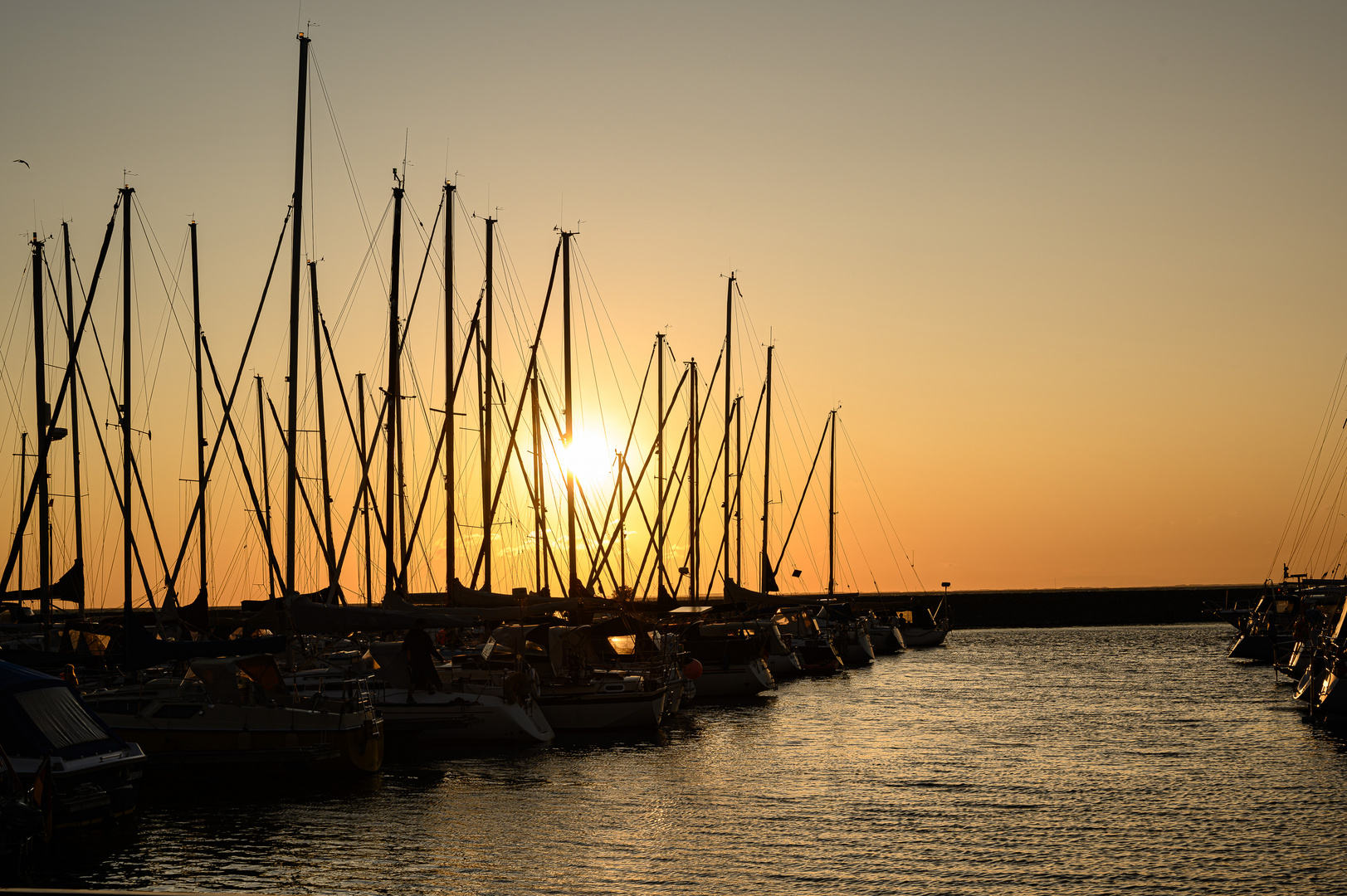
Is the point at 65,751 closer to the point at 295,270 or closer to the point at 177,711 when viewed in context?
the point at 177,711

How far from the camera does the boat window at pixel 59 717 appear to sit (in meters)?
19.3

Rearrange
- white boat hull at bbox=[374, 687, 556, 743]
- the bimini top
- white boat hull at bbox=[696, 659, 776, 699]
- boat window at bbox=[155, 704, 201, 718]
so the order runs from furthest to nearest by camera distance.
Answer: white boat hull at bbox=[696, 659, 776, 699] < white boat hull at bbox=[374, 687, 556, 743] < boat window at bbox=[155, 704, 201, 718] < the bimini top

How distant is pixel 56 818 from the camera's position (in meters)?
18.5

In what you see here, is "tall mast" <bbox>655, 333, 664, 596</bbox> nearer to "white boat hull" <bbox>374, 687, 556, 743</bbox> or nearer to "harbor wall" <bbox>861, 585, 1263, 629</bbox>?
"white boat hull" <bbox>374, 687, 556, 743</bbox>

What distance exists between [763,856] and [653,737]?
15586 mm

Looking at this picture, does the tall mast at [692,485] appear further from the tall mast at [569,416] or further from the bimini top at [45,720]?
the bimini top at [45,720]

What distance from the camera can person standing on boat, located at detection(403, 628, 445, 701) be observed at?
1217 inches

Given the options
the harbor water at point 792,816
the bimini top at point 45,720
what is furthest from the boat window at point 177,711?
the bimini top at point 45,720

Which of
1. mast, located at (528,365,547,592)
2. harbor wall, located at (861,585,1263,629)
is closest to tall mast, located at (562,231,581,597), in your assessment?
mast, located at (528,365,547,592)

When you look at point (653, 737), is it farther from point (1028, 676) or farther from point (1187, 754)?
point (1028, 676)

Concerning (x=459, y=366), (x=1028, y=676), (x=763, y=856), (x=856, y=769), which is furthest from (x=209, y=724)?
(x=1028, y=676)

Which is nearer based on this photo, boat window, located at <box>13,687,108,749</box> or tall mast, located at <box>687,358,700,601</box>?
boat window, located at <box>13,687,108,749</box>

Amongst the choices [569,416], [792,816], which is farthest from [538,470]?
[792,816]

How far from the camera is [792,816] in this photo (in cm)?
2303
